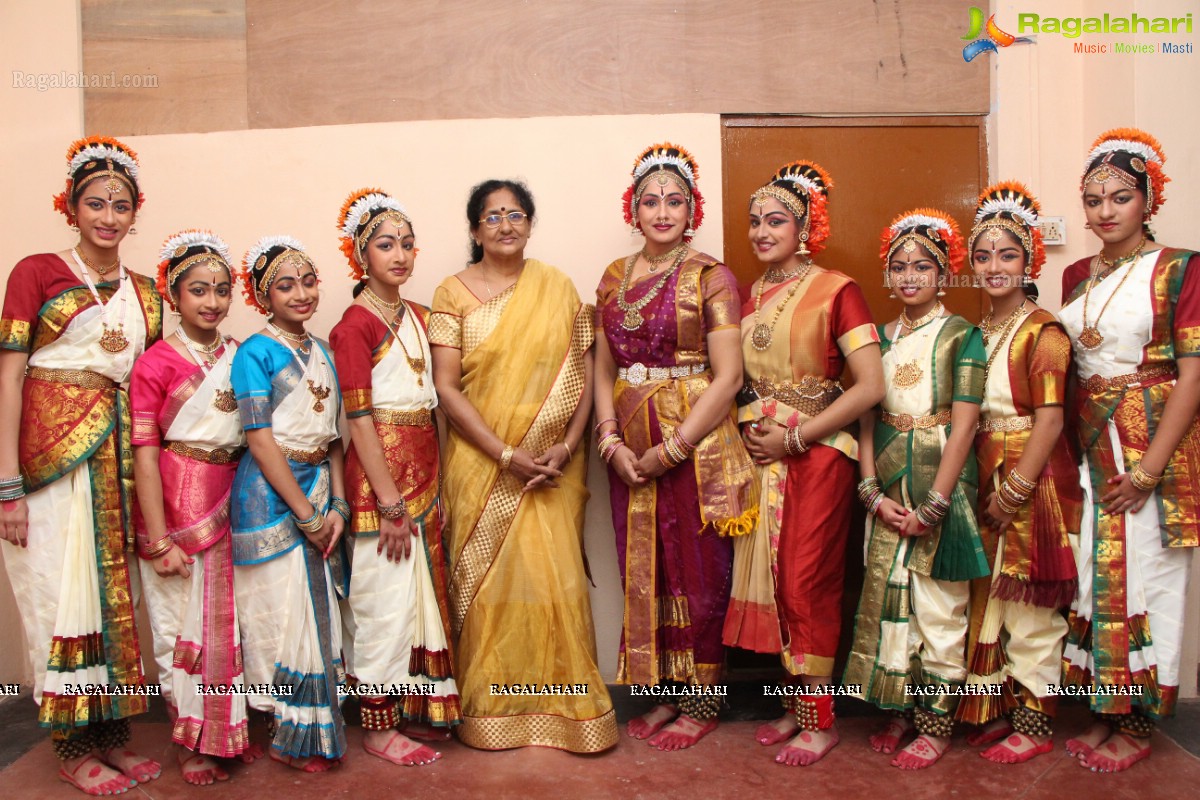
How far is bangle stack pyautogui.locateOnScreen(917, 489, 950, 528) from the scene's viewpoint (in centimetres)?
294

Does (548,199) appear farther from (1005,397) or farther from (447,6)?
(1005,397)

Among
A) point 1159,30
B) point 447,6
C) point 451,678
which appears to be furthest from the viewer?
point 447,6

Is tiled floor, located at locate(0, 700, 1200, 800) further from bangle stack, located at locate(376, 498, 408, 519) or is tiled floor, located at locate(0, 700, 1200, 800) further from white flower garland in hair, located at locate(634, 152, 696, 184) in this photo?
white flower garland in hair, located at locate(634, 152, 696, 184)

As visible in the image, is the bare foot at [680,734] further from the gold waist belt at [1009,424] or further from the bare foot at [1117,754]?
the gold waist belt at [1009,424]

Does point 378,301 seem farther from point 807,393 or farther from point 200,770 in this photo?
point 200,770

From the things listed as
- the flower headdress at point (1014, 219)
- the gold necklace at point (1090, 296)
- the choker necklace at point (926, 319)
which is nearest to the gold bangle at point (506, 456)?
the choker necklace at point (926, 319)

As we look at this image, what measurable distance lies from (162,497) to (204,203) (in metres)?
1.45

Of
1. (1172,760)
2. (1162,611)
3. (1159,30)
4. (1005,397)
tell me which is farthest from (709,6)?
(1172,760)

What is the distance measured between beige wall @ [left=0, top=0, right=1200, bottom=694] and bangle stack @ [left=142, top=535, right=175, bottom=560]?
1168mm

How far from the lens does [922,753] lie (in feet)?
9.77

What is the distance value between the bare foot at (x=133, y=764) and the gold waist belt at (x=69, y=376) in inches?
47.4

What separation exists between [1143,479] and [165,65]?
4018mm

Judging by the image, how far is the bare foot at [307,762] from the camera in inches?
117

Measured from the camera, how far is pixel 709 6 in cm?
382
